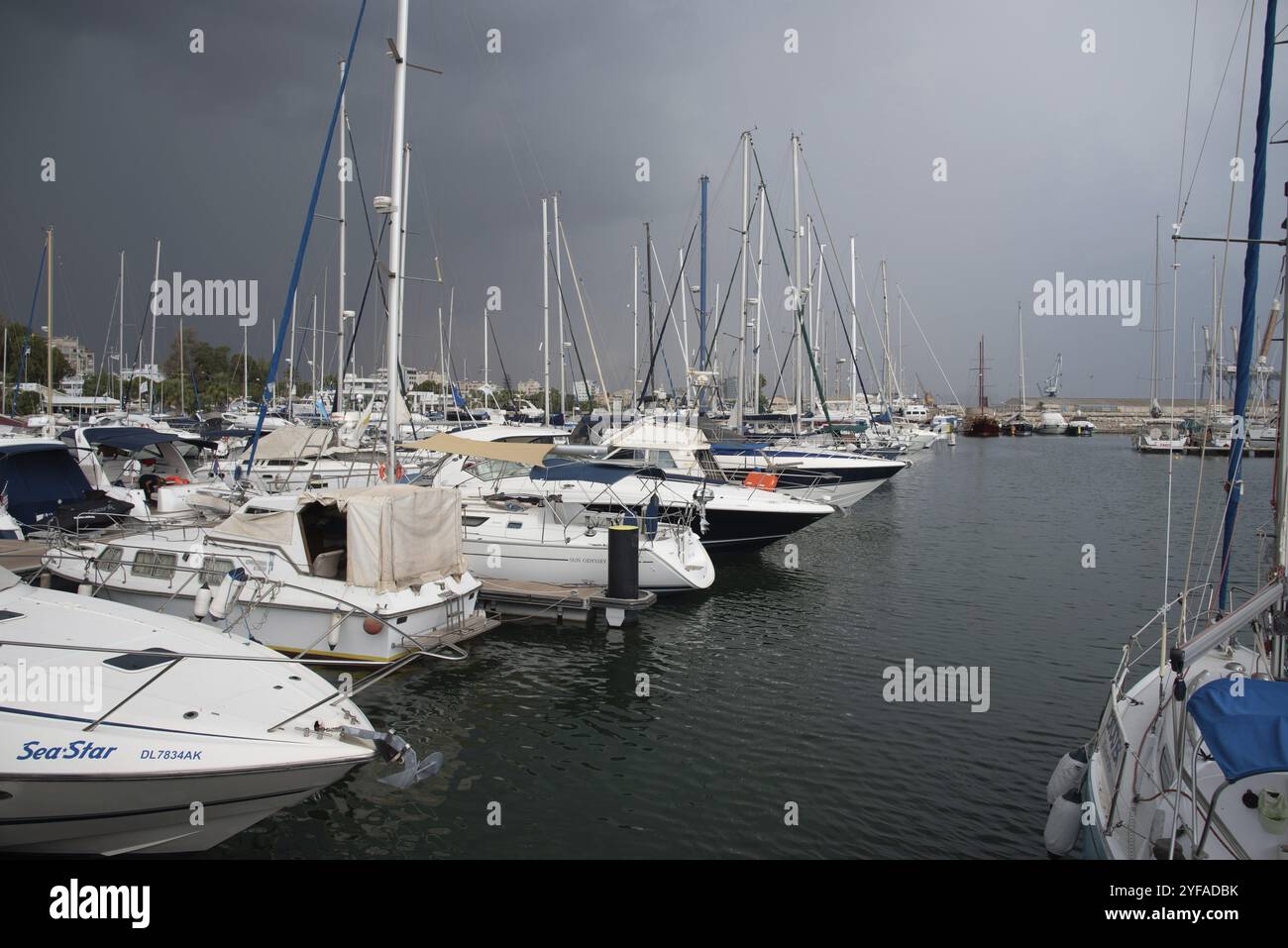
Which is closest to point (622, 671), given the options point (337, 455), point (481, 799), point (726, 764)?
point (726, 764)

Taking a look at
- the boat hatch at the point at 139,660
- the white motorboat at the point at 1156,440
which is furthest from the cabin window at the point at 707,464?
the white motorboat at the point at 1156,440

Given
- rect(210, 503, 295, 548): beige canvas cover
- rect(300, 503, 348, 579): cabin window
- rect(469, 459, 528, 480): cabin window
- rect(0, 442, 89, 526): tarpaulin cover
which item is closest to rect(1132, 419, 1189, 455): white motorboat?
rect(469, 459, 528, 480): cabin window

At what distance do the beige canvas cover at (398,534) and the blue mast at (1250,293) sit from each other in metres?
11.2

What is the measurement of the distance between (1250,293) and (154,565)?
1629cm

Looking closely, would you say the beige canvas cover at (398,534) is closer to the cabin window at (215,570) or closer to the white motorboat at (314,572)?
the white motorboat at (314,572)

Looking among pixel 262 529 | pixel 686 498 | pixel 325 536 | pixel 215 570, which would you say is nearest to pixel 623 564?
pixel 325 536

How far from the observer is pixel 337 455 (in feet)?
95.3

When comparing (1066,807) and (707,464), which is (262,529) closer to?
(1066,807)

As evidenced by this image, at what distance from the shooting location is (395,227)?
15609 millimetres

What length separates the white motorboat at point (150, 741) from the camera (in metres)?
6.42

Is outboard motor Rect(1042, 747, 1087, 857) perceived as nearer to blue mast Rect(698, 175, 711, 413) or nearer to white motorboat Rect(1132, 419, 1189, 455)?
blue mast Rect(698, 175, 711, 413)

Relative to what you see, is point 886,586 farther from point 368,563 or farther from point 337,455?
point 337,455
